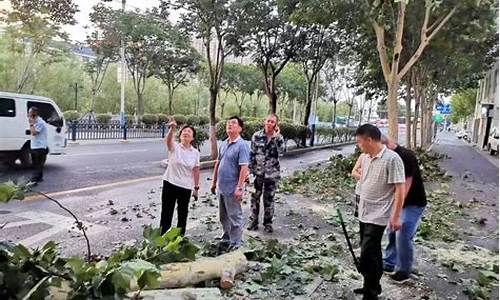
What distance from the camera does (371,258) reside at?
9.80 ft

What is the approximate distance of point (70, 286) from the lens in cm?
224

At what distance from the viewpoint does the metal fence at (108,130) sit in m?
4.67

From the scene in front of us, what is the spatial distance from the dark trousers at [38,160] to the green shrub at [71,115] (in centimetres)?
53

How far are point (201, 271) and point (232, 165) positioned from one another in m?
1.14

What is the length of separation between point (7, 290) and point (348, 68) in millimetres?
20239

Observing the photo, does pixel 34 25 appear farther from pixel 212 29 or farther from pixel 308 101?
pixel 308 101

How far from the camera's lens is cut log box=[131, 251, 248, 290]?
9.43ft

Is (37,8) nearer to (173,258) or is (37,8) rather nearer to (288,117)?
(173,258)

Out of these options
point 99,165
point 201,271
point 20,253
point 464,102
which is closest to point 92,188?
point 99,165

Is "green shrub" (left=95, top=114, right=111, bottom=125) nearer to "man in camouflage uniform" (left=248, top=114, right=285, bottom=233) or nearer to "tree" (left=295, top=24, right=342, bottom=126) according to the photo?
"man in camouflage uniform" (left=248, top=114, right=285, bottom=233)

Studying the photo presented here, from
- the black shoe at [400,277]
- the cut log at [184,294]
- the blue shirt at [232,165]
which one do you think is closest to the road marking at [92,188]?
the blue shirt at [232,165]

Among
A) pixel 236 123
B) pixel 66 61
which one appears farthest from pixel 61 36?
pixel 236 123

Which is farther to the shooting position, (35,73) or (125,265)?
(35,73)

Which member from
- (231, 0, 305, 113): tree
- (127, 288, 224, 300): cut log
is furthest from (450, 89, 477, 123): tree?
(127, 288, 224, 300): cut log
